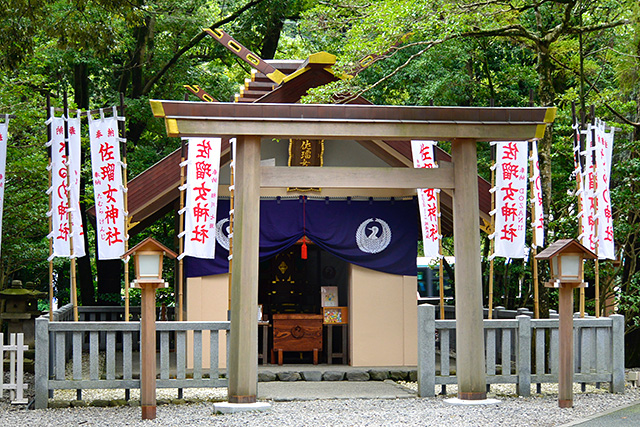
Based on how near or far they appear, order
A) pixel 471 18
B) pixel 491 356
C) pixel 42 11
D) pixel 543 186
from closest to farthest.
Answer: pixel 491 356 → pixel 42 11 → pixel 471 18 → pixel 543 186

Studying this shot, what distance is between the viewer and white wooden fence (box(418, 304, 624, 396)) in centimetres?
898

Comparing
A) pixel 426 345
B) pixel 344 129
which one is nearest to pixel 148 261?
pixel 344 129

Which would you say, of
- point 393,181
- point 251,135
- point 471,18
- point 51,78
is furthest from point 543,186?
point 51,78

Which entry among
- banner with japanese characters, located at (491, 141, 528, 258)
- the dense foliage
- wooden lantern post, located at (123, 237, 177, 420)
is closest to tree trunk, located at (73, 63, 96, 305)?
the dense foliage

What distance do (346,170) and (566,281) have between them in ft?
9.33

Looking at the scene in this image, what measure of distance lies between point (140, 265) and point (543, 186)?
7027mm

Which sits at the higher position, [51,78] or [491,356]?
[51,78]

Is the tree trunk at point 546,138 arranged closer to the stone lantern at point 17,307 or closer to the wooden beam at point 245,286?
the wooden beam at point 245,286

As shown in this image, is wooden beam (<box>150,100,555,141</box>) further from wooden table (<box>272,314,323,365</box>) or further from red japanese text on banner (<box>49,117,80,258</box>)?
wooden table (<box>272,314,323,365</box>)

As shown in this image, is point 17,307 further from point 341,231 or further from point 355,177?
point 355,177

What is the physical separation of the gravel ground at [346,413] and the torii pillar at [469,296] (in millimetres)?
365

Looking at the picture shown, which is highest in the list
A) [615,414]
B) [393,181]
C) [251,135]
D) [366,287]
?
[251,135]

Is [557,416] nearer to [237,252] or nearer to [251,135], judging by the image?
[237,252]

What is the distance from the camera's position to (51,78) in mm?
18125
